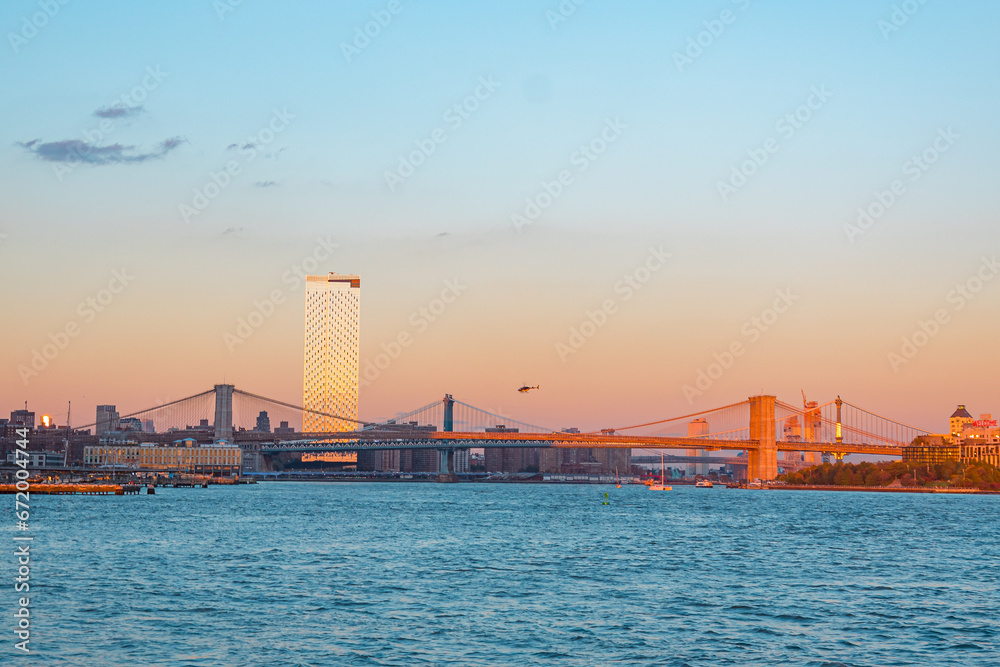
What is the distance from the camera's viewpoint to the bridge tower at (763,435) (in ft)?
431

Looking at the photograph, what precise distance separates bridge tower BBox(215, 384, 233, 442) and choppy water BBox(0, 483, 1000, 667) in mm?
104924

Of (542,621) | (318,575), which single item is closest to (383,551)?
(318,575)

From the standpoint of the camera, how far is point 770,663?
1905 cm

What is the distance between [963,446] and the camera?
14462 centimetres

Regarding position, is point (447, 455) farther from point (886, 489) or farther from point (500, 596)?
point (500, 596)

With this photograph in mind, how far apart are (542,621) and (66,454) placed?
138076 millimetres

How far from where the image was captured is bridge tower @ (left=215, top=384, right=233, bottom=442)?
501 ft

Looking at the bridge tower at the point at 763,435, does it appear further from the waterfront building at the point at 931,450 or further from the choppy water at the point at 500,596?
the choppy water at the point at 500,596

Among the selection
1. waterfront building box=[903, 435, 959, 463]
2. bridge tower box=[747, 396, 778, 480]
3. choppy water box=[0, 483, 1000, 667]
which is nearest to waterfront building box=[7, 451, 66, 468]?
bridge tower box=[747, 396, 778, 480]

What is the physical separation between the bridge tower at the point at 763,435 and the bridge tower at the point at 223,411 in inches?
2747

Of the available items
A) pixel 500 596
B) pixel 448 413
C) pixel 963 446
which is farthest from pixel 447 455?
pixel 500 596

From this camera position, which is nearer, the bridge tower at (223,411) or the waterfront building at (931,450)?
the waterfront building at (931,450)

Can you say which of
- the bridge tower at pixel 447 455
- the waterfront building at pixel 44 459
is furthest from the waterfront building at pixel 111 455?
the bridge tower at pixel 447 455

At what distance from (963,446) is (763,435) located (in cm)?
3163
